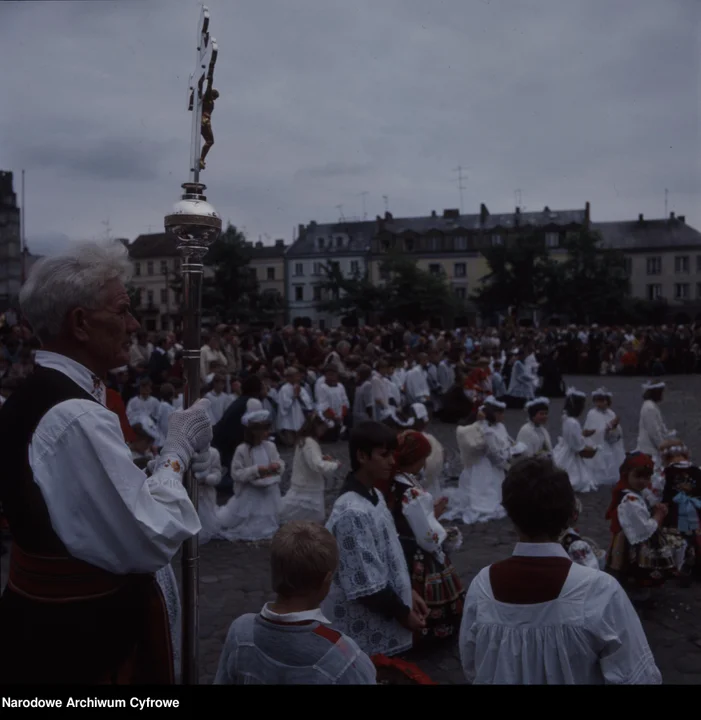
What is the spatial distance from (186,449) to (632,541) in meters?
4.66

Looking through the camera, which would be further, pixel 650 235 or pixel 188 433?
pixel 650 235

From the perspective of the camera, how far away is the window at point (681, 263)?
178 ft

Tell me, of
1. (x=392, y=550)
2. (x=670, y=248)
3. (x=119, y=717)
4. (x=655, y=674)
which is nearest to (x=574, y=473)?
(x=392, y=550)

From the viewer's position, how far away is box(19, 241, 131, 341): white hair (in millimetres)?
2217

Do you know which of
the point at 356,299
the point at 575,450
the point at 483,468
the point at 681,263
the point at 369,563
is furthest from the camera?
the point at 681,263

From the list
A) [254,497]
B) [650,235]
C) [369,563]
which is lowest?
[254,497]

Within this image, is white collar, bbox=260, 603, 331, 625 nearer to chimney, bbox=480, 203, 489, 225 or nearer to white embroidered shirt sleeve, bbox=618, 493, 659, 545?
white embroidered shirt sleeve, bbox=618, 493, 659, 545

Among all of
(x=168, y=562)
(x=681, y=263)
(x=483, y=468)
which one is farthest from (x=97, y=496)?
(x=681, y=263)

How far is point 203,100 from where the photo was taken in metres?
2.68

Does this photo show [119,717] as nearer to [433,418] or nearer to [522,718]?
[522,718]

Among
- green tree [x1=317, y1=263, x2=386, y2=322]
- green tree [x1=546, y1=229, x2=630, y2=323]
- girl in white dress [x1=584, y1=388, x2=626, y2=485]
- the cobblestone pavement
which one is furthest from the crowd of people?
A: green tree [x1=546, y1=229, x2=630, y2=323]

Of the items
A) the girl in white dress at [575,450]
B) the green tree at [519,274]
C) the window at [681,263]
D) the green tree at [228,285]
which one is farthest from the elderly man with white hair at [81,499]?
the window at [681,263]

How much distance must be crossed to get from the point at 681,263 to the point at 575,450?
1939 inches

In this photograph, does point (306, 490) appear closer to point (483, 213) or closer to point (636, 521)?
point (636, 521)
